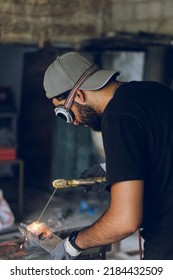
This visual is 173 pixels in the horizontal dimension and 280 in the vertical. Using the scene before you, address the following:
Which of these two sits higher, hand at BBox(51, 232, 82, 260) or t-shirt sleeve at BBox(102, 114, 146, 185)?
t-shirt sleeve at BBox(102, 114, 146, 185)

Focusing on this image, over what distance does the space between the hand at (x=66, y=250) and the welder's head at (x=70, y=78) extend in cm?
46

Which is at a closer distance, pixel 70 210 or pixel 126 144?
pixel 126 144

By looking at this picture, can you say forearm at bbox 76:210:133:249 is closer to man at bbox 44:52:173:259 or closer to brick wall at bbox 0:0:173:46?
man at bbox 44:52:173:259

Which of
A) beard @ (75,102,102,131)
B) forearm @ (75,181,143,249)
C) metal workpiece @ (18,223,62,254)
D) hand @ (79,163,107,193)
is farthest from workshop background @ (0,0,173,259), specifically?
forearm @ (75,181,143,249)

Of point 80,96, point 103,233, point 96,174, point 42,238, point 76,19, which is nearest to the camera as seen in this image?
point 103,233

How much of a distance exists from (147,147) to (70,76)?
413mm

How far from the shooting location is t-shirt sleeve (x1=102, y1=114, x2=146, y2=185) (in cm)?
180

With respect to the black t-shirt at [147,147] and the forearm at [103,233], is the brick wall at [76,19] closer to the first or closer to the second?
the black t-shirt at [147,147]

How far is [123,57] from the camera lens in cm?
471

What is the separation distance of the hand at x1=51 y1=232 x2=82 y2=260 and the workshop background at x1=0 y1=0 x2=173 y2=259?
2.17 metres

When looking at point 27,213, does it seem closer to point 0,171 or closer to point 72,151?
point 72,151

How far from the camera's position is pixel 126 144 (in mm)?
1801

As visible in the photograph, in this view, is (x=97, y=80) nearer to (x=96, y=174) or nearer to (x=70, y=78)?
(x=70, y=78)

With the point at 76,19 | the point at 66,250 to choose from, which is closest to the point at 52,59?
the point at 76,19
